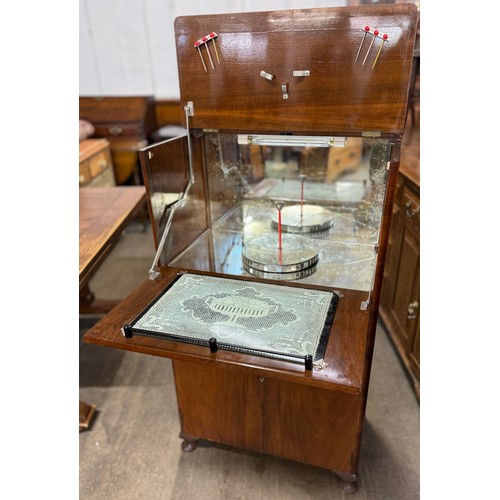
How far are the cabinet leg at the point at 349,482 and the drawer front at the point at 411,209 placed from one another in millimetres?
940

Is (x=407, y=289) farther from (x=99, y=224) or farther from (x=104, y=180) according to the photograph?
(x=104, y=180)

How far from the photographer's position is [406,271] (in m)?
1.80

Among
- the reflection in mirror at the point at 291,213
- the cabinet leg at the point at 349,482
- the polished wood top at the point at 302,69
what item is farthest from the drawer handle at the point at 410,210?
the cabinet leg at the point at 349,482

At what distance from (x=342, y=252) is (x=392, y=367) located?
37.9 inches

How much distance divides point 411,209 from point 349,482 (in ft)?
3.51

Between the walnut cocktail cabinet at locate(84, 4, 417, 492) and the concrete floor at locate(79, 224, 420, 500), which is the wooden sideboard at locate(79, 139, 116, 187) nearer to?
the concrete floor at locate(79, 224, 420, 500)

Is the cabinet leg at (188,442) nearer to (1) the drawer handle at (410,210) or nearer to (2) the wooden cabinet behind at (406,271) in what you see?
(2) the wooden cabinet behind at (406,271)

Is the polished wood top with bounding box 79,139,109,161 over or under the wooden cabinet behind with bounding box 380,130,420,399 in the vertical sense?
over

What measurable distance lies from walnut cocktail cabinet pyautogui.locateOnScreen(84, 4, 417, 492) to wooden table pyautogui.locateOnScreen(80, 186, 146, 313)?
1.45 ft

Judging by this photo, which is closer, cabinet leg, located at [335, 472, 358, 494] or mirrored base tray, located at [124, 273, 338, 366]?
mirrored base tray, located at [124, 273, 338, 366]

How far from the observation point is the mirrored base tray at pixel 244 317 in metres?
0.84

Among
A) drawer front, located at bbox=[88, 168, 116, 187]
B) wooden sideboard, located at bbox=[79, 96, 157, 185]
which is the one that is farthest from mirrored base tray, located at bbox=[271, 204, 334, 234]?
wooden sideboard, located at bbox=[79, 96, 157, 185]

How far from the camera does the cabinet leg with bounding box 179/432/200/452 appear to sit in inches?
59.7

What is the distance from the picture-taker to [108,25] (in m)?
3.32
